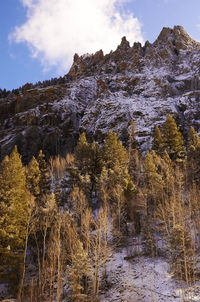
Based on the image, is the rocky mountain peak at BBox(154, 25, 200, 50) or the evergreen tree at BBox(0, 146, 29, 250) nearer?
the evergreen tree at BBox(0, 146, 29, 250)

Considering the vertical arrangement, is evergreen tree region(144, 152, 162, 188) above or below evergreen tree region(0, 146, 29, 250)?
above

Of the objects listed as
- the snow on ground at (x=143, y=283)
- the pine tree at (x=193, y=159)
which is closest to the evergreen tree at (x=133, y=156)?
the pine tree at (x=193, y=159)

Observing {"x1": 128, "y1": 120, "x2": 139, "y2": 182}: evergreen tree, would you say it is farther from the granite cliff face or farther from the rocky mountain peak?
the rocky mountain peak

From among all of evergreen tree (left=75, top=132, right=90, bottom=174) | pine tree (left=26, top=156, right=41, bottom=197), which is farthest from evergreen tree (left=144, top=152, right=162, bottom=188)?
pine tree (left=26, top=156, right=41, bottom=197)

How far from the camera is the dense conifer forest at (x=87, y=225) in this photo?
16062 millimetres

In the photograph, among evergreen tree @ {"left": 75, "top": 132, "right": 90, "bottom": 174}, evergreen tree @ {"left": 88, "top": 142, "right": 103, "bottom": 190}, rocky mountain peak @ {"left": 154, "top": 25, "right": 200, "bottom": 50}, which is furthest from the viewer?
rocky mountain peak @ {"left": 154, "top": 25, "right": 200, "bottom": 50}

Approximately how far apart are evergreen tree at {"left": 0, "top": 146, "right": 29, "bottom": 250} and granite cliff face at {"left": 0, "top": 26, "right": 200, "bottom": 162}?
41.7 m

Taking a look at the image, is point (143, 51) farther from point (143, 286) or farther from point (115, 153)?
point (143, 286)

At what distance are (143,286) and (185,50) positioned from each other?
370 feet

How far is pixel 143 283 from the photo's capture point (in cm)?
1692

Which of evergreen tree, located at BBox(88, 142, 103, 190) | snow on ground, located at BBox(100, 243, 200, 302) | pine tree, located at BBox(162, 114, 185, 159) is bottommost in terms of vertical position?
snow on ground, located at BBox(100, 243, 200, 302)

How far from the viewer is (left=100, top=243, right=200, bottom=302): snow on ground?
49.3 ft

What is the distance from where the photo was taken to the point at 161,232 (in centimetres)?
2320

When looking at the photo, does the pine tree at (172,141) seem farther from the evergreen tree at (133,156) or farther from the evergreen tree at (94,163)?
the evergreen tree at (94,163)
